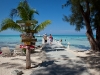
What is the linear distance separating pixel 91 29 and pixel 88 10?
6.96 feet

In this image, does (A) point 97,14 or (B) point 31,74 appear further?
(A) point 97,14

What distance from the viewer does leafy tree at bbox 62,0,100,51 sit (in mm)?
17728

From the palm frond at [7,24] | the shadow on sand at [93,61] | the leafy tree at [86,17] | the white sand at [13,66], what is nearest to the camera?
the white sand at [13,66]

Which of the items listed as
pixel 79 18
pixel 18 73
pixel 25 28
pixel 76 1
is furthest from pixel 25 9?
pixel 79 18

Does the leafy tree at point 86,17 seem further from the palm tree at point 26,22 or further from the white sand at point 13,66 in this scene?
the white sand at point 13,66

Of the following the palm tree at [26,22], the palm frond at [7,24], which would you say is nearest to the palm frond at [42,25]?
the palm tree at [26,22]

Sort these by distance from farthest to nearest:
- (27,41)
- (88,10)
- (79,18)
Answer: (79,18) < (88,10) < (27,41)

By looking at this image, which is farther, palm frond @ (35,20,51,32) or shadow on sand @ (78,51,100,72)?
palm frond @ (35,20,51,32)

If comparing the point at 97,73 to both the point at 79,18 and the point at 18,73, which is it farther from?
the point at 79,18

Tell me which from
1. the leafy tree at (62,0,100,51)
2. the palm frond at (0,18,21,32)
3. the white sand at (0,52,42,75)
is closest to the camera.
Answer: the white sand at (0,52,42,75)

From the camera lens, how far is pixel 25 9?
1495 centimetres

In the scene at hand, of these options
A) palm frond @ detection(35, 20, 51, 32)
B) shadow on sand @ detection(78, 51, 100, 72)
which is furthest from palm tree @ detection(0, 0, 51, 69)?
shadow on sand @ detection(78, 51, 100, 72)

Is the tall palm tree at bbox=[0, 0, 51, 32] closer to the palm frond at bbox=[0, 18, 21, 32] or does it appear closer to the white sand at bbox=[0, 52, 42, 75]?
the palm frond at bbox=[0, 18, 21, 32]

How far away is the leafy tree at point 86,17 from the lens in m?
17.7
